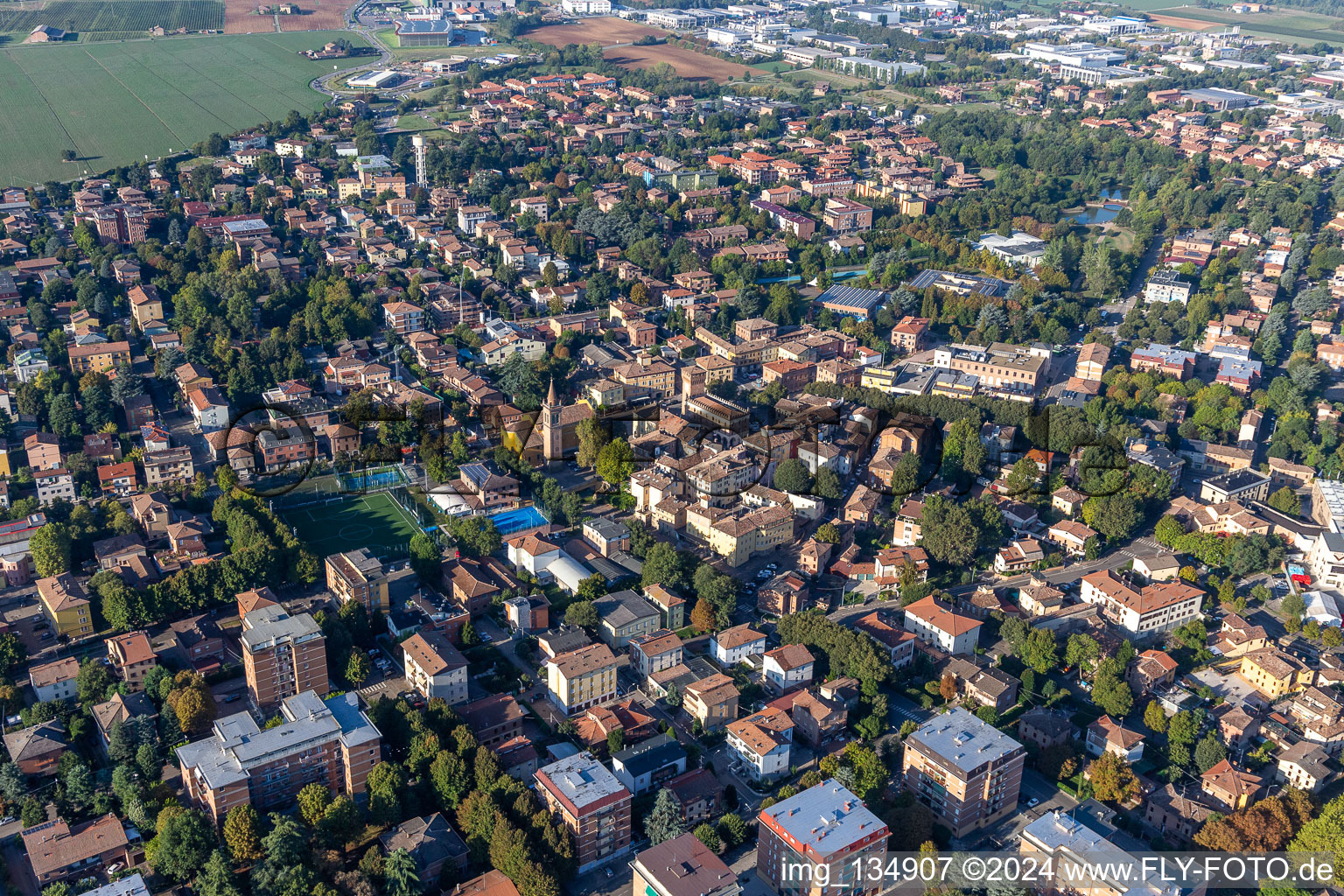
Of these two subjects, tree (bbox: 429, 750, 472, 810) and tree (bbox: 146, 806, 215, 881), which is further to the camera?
tree (bbox: 429, 750, 472, 810)

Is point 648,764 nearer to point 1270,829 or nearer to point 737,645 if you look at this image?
point 737,645

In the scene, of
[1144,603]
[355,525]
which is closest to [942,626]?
[1144,603]

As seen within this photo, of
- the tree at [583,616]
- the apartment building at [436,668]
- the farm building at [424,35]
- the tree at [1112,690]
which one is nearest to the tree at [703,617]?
the tree at [583,616]

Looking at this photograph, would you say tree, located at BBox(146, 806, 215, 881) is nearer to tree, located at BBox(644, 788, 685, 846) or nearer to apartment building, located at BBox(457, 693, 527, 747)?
apartment building, located at BBox(457, 693, 527, 747)

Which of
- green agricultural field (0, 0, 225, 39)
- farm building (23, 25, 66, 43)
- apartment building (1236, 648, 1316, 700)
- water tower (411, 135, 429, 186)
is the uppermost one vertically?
green agricultural field (0, 0, 225, 39)

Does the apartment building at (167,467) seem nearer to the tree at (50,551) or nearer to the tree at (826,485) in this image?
the tree at (50,551)

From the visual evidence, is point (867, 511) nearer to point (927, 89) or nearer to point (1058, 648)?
point (1058, 648)

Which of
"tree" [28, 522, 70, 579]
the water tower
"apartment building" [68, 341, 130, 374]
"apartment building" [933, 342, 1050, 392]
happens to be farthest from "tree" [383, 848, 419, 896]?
the water tower
